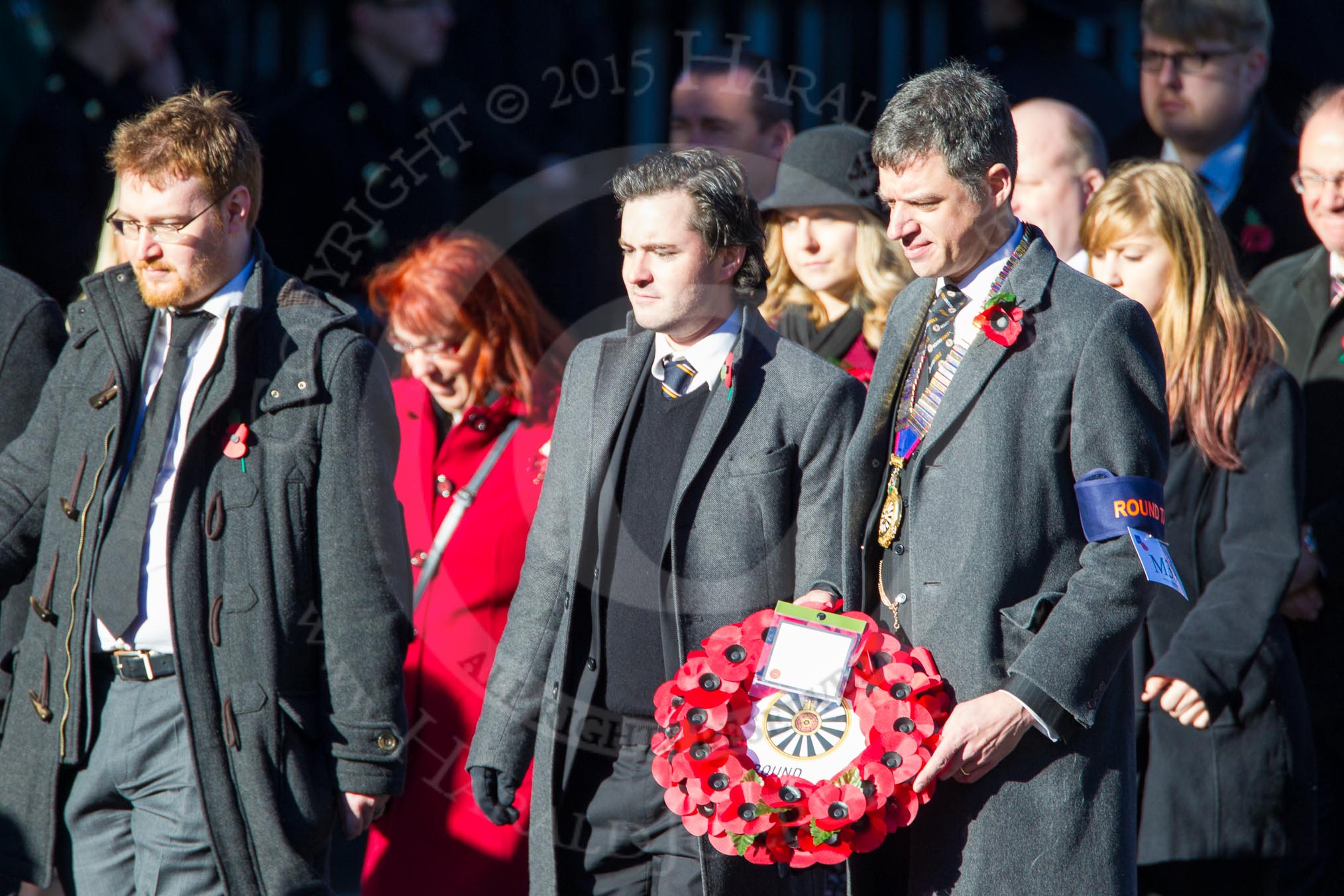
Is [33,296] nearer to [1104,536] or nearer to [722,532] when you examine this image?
[722,532]

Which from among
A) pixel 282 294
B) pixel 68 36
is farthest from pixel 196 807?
pixel 68 36

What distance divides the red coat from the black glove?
552 millimetres

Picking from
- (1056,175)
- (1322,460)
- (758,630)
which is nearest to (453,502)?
(758,630)

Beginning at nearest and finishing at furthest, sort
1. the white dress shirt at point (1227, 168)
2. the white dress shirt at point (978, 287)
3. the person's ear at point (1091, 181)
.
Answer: the white dress shirt at point (978, 287)
the person's ear at point (1091, 181)
the white dress shirt at point (1227, 168)

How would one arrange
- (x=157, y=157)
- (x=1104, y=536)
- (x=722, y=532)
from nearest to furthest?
(x=1104, y=536) < (x=722, y=532) < (x=157, y=157)

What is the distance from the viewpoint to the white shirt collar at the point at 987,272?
2.73m

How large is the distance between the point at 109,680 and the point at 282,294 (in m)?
0.88

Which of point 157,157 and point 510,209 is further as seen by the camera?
point 510,209

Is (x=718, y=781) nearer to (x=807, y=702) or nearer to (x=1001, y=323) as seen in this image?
(x=807, y=702)

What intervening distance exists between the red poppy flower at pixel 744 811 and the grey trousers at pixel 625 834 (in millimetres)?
392

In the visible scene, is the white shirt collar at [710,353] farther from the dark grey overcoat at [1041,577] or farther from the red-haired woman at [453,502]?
the red-haired woman at [453,502]

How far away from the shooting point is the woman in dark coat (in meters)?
3.54

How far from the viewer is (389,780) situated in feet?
10.4

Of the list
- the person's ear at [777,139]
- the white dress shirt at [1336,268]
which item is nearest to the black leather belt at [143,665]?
the person's ear at [777,139]
